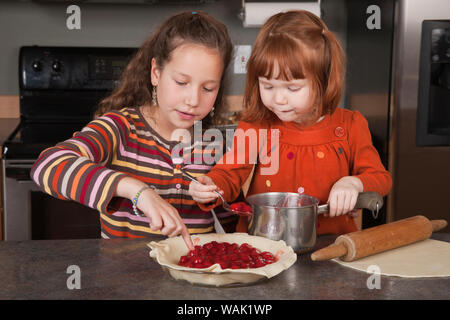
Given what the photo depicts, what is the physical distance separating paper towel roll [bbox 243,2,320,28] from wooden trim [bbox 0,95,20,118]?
1.21 m

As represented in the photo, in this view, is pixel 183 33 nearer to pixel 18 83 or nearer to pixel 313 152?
pixel 313 152

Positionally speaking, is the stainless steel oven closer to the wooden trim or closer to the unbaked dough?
the wooden trim

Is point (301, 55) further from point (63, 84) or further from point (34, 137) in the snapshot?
point (63, 84)

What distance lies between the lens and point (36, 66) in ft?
8.20

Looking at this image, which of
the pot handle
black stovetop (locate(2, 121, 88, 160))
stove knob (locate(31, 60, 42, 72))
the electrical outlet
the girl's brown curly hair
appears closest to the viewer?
the pot handle

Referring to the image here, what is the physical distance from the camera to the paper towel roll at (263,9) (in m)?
2.53

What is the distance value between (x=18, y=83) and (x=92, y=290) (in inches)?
81.2

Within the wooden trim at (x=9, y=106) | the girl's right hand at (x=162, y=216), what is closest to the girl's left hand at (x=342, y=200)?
the girl's right hand at (x=162, y=216)

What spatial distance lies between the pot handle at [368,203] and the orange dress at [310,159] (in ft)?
0.88

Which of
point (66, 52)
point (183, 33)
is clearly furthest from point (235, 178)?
point (66, 52)

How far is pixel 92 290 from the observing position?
2.74ft

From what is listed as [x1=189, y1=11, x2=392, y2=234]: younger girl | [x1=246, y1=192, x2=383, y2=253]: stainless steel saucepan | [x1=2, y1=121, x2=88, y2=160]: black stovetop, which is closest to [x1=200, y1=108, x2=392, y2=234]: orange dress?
[x1=189, y1=11, x2=392, y2=234]: younger girl

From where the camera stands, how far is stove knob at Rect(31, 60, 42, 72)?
2502mm
